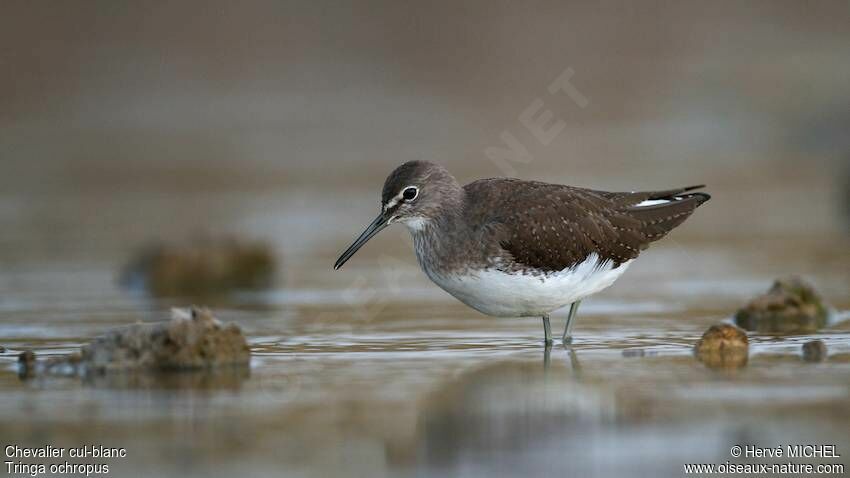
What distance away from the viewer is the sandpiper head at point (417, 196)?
12109 millimetres

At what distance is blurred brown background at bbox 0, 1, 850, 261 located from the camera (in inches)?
872

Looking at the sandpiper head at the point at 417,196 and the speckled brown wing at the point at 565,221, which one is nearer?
the speckled brown wing at the point at 565,221

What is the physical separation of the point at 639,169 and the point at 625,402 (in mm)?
14549

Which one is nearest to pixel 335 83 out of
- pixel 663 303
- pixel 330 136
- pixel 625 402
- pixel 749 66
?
pixel 330 136

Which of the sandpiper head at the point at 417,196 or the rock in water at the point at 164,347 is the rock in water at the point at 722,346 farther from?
the rock in water at the point at 164,347

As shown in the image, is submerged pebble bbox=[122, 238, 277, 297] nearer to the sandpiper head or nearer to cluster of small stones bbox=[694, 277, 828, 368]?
the sandpiper head

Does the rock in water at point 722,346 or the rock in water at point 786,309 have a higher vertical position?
the rock in water at point 786,309

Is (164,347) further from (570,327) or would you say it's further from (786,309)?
(786,309)

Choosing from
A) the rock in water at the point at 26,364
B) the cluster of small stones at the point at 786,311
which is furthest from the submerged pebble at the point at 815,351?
the rock in water at the point at 26,364

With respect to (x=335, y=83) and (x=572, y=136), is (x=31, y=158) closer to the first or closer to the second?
(x=335, y=83)

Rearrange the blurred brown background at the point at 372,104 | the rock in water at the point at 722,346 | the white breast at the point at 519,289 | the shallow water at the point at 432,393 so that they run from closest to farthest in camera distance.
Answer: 1. the shallow water at the point at 432,393
2. the rock in water at the point at 722,346
3. the white breast at the point at 519,289
4. the blurred brown background at the point at 372,104

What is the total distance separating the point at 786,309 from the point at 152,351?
223 inches

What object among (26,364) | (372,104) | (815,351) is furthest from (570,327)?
(372,104)

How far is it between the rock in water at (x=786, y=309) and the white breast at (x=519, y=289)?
1652 mm
